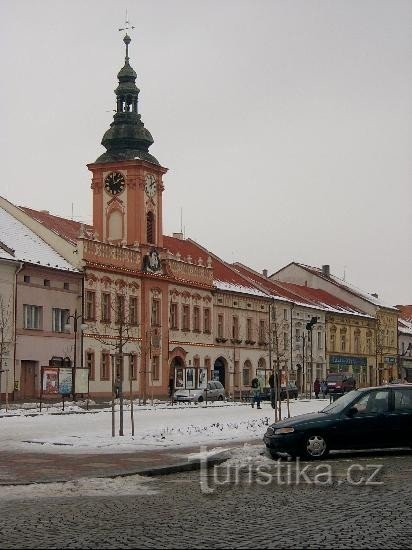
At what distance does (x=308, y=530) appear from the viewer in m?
10.5

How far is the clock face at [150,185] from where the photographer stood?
67625 millimetres

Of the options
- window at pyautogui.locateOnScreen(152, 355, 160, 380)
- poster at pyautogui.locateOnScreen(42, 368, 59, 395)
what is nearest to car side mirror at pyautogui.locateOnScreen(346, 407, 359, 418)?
poster at pyautogui.locateOnScreen(42, 368, 59, 395)

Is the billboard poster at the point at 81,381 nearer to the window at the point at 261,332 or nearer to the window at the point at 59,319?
the window at the point at 59,319

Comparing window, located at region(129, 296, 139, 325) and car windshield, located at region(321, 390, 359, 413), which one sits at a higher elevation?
window, located at region(129, 296, 139, 325)

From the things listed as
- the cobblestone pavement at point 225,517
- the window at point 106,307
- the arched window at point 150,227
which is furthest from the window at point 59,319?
the cobblestone pavement at point 225,517

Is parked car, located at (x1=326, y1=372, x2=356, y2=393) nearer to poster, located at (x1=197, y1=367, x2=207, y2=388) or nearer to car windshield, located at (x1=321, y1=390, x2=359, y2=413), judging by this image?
poster, located at (x1=197, y1=367, x2=207, y2=388)

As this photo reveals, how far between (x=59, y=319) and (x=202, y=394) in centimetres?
956

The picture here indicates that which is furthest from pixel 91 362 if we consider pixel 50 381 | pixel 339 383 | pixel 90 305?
pixel 339 383

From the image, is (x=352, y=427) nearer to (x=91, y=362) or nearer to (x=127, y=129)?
(x=91, y=362)

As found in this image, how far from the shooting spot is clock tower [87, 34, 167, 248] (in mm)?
66562

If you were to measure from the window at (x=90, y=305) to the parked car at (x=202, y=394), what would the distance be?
Result: 7.19 meters

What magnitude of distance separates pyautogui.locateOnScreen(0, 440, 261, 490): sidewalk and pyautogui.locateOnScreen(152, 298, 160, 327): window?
46330 millimetres

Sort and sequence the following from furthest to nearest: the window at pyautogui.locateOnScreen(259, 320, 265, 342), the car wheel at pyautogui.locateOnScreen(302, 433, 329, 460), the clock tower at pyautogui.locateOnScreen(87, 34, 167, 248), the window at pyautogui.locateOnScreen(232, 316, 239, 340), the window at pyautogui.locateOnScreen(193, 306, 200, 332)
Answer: the window at pyautogui.locateOnScreen(259, 320, 265, 342), the window at pyautogui.locateOnScreen(232, 316, 239, 340), the window at pyautogui.locateOnScreen(193, 306, 200, 332), the clock tower at pyautogui.locateOnScreen(87, 34, 167, 248), the car wheel at pyautogui.locateOnScreen(302, 433, 329, 460)

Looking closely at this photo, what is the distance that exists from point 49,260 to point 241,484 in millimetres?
44292
